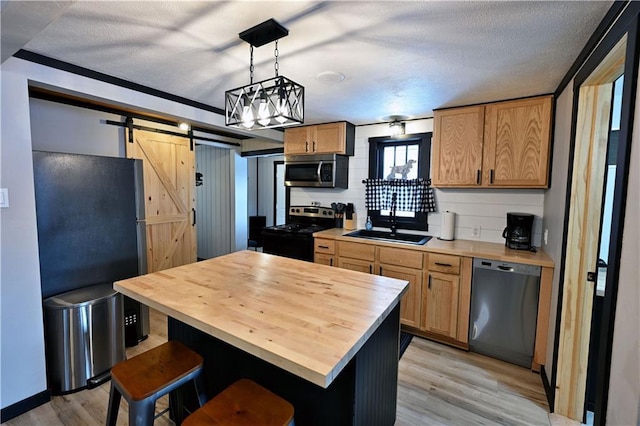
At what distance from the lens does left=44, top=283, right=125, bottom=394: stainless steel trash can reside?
2.04m

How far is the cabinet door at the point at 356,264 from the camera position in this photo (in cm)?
308

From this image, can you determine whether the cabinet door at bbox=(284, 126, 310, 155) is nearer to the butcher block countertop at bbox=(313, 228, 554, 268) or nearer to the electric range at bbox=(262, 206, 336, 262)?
the electric range at bbox=(262, 206, 336, 262)

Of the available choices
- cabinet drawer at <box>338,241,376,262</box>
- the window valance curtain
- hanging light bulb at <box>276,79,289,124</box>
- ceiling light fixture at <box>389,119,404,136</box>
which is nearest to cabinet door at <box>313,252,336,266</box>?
cabinet drawer at <box>338,241,376,262</box>

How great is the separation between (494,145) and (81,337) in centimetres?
364

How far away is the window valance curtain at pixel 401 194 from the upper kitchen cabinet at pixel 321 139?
0.53 m

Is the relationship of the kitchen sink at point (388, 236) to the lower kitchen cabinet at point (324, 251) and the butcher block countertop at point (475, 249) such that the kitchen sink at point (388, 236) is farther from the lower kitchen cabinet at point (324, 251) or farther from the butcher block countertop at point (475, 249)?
the lower kitchen cabinet at point (324, 251)

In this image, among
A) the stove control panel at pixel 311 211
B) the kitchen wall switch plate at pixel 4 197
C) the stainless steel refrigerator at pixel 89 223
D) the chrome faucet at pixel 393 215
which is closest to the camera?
the kitchen wall switch plate at pixel 4 197

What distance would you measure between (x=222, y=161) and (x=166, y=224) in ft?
5.72

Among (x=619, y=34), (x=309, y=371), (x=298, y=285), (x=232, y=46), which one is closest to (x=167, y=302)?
(x=298, y=285)

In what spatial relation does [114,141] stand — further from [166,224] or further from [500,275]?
[500,275]

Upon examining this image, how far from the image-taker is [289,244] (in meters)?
3.54

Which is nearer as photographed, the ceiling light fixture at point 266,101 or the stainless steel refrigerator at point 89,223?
the ceiling light fixture at point 266,101

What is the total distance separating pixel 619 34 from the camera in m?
1.25

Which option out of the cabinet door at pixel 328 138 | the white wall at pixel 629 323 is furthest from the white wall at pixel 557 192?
the cabinet door at pixel 328 138
